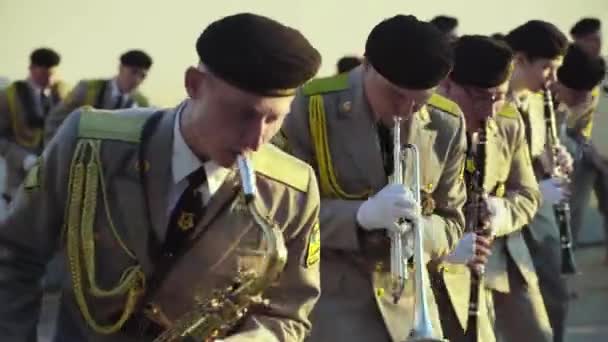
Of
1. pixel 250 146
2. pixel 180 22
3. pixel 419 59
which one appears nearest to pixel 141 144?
pixel 250 146

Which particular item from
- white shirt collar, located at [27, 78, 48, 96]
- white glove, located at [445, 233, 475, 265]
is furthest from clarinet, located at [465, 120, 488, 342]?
white shirt collar, located at [27, 78, 48, 96]

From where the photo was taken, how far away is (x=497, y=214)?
5.44 meters

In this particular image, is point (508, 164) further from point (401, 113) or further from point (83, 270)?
point (83, 270)

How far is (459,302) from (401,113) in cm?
94

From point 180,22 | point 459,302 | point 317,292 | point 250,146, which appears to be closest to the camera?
point 250,146

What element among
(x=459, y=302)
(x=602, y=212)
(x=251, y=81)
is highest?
(x=251, y=81)

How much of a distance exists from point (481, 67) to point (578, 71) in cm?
276

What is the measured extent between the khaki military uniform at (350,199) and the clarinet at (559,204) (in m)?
2.27

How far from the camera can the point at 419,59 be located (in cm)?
419

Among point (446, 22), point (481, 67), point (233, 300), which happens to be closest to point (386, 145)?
point (481, 67)

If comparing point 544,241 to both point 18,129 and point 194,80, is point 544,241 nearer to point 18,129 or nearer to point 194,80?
point 194,80

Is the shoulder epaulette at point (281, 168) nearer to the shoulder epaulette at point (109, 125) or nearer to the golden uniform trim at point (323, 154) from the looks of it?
the shoulder epaulette at point (109, 125)

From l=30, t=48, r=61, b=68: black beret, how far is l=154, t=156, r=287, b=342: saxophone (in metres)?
8.59

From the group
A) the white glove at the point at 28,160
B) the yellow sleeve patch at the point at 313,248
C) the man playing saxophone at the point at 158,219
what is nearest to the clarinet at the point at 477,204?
the yellow sleeve patch at the point at 313,248
